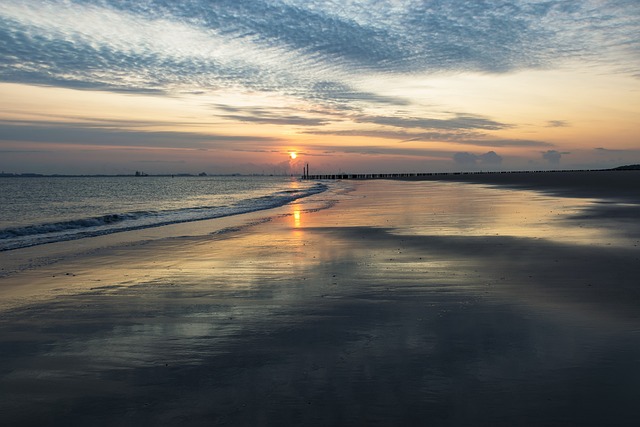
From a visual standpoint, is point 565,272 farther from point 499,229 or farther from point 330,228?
point 330,228

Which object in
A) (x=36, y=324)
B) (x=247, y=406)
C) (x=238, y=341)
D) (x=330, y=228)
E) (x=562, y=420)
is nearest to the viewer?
(x=562, y=420)

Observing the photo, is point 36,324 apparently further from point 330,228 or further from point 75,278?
point 330,228

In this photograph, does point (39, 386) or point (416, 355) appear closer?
point (39, 386)

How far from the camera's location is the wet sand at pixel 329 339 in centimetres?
522

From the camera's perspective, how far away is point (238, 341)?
7410 millimetres

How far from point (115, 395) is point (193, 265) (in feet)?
28.6

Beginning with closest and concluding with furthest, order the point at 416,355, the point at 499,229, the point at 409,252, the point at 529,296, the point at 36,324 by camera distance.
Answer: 1. the point at 416,355
2. the point at 36,324
3. the point at 529,296
4. the point at 409,252
5. the point at 499,229

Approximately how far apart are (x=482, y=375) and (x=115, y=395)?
13.2 ft

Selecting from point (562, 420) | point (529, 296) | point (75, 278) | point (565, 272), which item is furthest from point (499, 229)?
point (562, 420)

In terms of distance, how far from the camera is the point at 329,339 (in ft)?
24.2

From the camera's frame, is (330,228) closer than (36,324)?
No

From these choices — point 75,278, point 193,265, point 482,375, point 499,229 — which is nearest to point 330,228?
point 499,229

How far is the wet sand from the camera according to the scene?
522 centimetres

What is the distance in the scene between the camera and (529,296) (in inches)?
383
